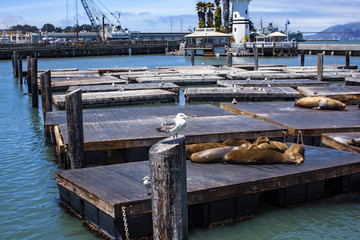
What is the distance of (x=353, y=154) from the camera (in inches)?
309

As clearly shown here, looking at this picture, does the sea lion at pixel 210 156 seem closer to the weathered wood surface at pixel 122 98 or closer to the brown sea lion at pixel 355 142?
the brown sea lion at pixel 355 142

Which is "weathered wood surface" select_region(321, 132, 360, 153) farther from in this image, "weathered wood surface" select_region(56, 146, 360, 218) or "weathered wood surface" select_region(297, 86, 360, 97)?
"weathered wood surface" select_region(297, 86, 360, 97)

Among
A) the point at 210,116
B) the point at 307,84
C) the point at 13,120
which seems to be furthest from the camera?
the point at 307,84

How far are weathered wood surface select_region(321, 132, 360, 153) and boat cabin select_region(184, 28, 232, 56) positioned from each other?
5298cm

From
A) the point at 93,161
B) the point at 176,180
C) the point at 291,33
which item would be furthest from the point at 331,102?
the point at 291,33

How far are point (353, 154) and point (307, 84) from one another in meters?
13.7

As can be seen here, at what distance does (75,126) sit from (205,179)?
2611mm

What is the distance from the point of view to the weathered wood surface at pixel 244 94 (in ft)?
58.0

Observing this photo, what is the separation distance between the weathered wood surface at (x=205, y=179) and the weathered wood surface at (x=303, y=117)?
1921 mm

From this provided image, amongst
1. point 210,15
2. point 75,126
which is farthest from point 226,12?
point 75,126

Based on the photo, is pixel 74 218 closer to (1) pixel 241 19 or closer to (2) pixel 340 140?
(2) pixel 340 140

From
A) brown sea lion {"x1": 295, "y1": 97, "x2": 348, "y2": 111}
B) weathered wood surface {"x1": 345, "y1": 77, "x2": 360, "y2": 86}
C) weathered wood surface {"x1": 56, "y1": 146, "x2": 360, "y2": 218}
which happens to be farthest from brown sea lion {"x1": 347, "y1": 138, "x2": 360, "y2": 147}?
weathered wood surface {"x1": 345, "y1": 77, "x2": 360, "y2": 86}

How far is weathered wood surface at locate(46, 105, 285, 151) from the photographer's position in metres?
8.94

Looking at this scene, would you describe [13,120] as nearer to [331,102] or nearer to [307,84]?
[331,102]
